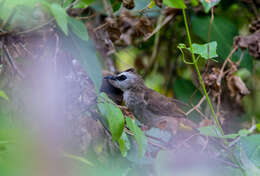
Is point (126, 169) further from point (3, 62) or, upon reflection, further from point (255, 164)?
point (3, 62)

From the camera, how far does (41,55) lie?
6.98ft

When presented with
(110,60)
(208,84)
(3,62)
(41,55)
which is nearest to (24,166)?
(3,62)

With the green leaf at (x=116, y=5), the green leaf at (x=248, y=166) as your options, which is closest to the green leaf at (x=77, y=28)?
the green leaf at (x=116, y=5)

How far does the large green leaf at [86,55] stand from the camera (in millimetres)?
1348

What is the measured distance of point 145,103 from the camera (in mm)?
2701

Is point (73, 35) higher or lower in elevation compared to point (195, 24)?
higher

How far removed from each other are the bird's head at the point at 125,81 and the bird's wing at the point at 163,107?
0.52 ft

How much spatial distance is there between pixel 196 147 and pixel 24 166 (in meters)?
1.67

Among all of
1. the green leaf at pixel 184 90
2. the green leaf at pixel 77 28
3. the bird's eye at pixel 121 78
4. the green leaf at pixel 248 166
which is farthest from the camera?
the green leaf at pixel 184 90

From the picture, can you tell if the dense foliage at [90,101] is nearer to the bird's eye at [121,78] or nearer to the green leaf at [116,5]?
the green leaf at [116,5]

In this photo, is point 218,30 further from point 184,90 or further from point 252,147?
point 252,147

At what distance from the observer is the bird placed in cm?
257

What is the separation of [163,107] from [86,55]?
52.4 inches

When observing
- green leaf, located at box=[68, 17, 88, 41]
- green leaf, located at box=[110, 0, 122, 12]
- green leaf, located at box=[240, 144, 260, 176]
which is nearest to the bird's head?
green leaf, located at box=[110, 0, 122, 12]
